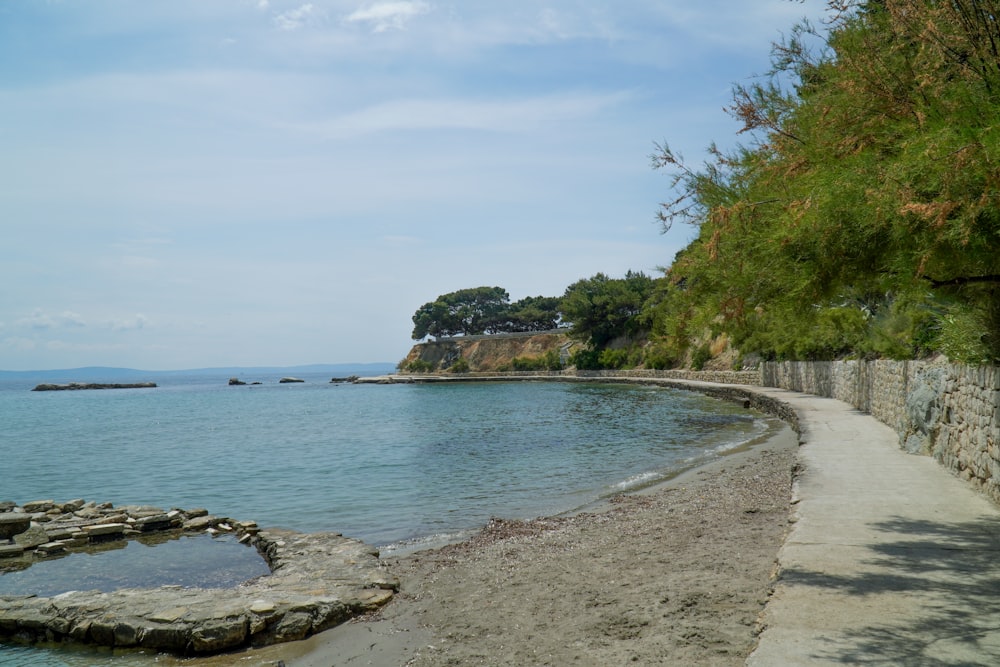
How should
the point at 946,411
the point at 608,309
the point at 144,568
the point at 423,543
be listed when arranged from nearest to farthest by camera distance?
the point at 144,568, the point at 946,411, the point at 423,543, the point at 608,309

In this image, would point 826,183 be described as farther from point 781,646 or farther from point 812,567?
point 781,646

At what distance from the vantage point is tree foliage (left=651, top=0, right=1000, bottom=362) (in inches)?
187

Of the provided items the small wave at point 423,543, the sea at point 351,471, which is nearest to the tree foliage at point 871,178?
the small wave at point 423,543

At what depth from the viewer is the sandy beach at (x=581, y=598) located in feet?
17.0

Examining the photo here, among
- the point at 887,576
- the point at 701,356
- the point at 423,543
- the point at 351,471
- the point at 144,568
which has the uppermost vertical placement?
the point at 701,356

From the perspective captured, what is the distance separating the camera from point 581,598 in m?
6.36

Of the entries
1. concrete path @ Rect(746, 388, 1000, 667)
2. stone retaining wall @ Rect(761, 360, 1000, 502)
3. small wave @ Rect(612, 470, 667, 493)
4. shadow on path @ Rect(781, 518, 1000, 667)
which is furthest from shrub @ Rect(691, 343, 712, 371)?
shadow on path @ Rect(781, 518, 1000, 667)

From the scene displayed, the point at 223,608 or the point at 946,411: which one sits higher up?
the point at 946,411

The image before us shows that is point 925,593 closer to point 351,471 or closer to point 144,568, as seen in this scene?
point 144,568

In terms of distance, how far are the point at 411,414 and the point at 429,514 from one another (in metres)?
28.6

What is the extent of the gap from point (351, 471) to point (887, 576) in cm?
1498

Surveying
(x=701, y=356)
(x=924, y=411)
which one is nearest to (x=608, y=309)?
(x=701, y=356)

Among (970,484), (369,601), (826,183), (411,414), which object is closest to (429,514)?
(369,601)

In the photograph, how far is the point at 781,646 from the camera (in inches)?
156
